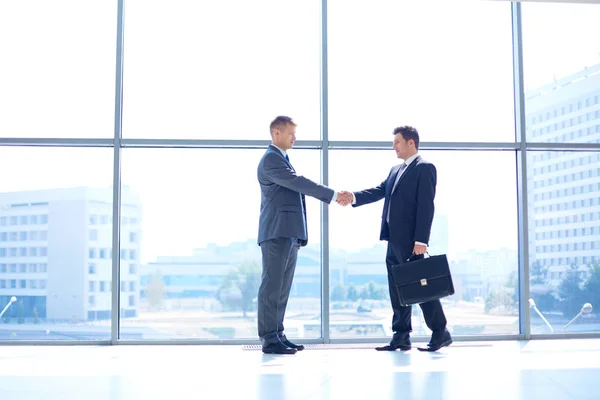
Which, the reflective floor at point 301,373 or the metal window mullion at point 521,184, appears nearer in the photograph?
the reflective floor at point 301,373

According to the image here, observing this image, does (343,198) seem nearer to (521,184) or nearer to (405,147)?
(405,147)

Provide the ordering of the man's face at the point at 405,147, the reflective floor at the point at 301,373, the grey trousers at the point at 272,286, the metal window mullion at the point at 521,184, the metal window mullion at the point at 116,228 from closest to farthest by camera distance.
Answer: the reflective floor at the point at 301,373
the grey trousers at the point at 272,286
the man's face at the point at 405,147
the metal window mullion at the point at 116,228
the metal window mullion at the point at 521,184

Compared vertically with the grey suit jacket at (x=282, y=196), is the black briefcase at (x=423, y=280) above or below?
below

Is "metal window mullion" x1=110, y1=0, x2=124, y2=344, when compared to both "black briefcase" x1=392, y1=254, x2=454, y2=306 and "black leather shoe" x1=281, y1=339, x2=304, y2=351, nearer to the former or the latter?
"black leather shoe" x1=281, y1=339, x2=304, y2=351

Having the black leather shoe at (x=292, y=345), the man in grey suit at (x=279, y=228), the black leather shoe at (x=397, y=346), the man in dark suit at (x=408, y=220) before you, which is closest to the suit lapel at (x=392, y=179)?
the man in dark suit at (x=408, y=220)

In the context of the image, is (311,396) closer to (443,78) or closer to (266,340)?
(266,340)

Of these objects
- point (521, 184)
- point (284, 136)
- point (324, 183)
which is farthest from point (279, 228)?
point (521, 184)

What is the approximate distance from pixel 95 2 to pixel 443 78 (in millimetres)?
2543

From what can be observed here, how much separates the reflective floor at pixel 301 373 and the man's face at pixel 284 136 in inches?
51.6

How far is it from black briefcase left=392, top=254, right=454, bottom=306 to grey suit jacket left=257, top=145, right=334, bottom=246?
0.65 m

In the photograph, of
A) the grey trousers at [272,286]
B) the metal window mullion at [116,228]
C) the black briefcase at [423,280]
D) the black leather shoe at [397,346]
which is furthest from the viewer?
the metal window mullion at [116,228]

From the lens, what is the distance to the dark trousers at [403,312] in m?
4.35

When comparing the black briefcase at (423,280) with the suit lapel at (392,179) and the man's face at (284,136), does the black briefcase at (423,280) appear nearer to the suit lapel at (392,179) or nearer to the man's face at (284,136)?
the suit lapel at (392,179)

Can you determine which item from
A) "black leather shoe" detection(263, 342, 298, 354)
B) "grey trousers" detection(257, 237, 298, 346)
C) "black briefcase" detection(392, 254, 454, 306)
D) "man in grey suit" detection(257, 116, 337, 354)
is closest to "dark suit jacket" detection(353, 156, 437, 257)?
"black briefcase" detection(392, 254, 454, 306)
